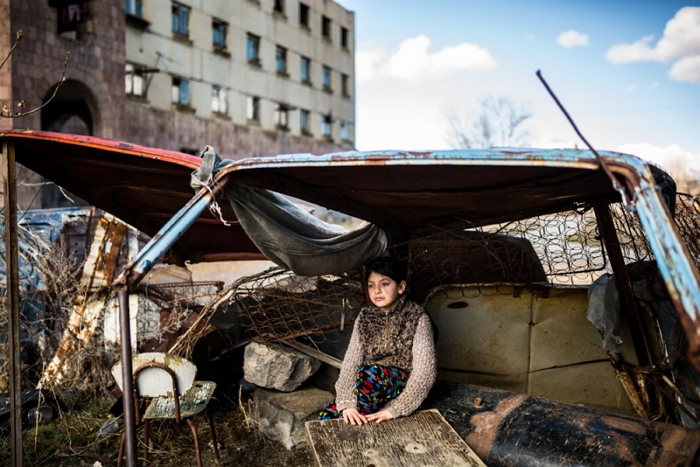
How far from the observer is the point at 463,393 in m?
3.91

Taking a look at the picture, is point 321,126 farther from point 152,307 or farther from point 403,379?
point 403,379

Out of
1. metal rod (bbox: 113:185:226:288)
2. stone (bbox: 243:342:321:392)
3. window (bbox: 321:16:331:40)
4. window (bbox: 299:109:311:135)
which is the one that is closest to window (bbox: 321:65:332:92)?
window (bbox: 321:16:331:40)

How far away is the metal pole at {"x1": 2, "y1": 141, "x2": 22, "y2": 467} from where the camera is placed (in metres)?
3.48

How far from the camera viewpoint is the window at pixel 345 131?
3266cm

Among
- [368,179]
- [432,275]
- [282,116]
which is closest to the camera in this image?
[368,179]

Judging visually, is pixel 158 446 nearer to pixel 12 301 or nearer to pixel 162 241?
pixel 12 301

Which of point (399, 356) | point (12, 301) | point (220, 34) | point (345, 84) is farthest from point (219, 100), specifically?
point (399, 356)

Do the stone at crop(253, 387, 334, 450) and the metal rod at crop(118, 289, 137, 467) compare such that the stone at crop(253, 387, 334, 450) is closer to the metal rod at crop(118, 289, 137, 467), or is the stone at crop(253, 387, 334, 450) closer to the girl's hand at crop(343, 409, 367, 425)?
the girl's hand at crop(343, 409, 367, 425)

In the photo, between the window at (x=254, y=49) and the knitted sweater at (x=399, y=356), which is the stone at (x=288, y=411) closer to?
the knitted sweater at (x=399, y=356)

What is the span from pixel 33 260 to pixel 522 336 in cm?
460

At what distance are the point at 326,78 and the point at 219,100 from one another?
8.78 meters

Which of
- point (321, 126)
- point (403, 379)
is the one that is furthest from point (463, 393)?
point (321, 126)

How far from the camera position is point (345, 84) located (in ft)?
107

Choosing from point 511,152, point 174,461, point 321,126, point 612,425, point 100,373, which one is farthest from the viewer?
point 321,126
